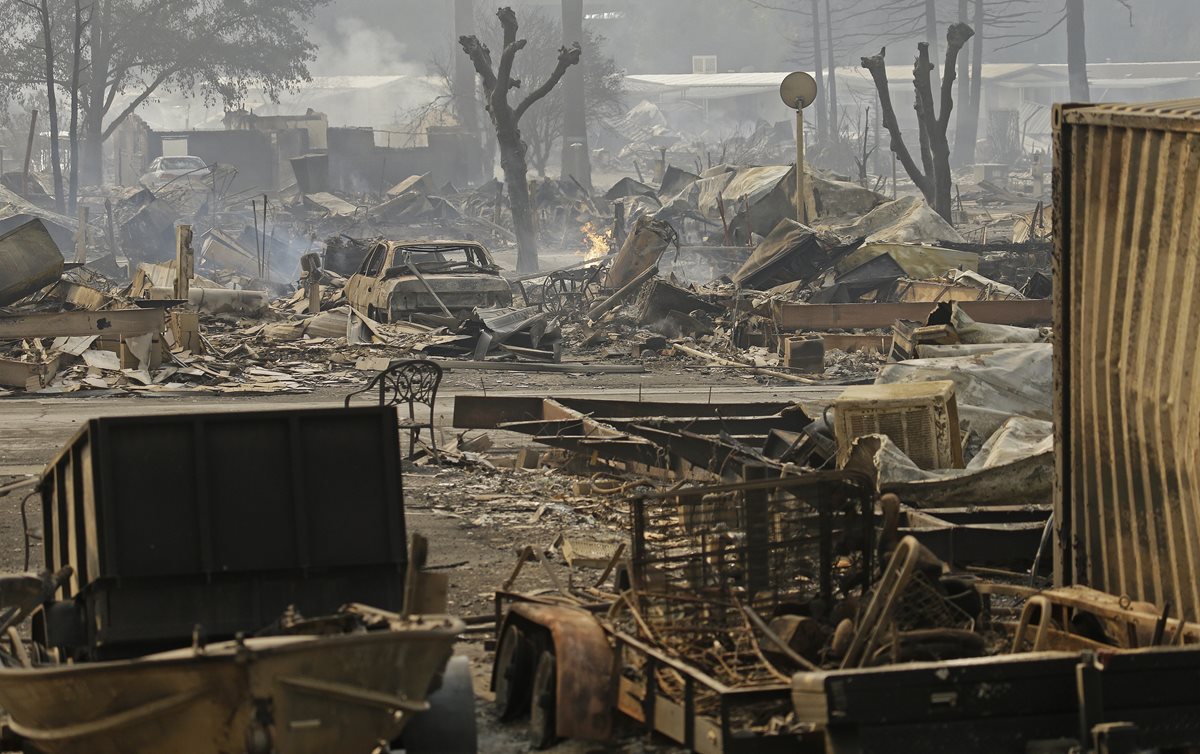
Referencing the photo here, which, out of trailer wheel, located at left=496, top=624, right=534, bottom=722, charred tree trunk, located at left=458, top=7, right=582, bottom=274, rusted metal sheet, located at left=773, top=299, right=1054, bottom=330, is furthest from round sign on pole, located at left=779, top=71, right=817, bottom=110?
trailer wheel, located at left=496, top=624, right=534, bottom=722

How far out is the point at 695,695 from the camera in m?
5.87

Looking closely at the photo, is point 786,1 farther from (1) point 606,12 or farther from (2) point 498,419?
(2) point 498,419

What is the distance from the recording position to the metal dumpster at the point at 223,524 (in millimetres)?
6121

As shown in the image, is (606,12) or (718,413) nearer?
(718,413)

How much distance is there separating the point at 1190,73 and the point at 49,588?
93018 mm

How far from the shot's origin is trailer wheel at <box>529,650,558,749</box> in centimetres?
642

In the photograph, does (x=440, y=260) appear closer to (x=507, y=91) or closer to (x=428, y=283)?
(x=428, y=283)

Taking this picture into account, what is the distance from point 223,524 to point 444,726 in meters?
1.23

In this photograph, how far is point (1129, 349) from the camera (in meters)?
6.63

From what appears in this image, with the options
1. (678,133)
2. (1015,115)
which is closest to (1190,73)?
(1015,115)

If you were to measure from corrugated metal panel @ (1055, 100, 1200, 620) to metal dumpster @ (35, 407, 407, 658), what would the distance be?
3044 millimetres

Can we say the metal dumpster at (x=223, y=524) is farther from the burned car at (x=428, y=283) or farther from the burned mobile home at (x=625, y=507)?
the burned car at (x=428, y=283)

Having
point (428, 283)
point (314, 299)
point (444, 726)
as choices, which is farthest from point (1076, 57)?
point (444, 726)

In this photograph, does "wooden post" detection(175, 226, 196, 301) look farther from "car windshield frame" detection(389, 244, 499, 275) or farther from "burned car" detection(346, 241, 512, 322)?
"car windshield frame" detection(389, 244, 499, 275)
